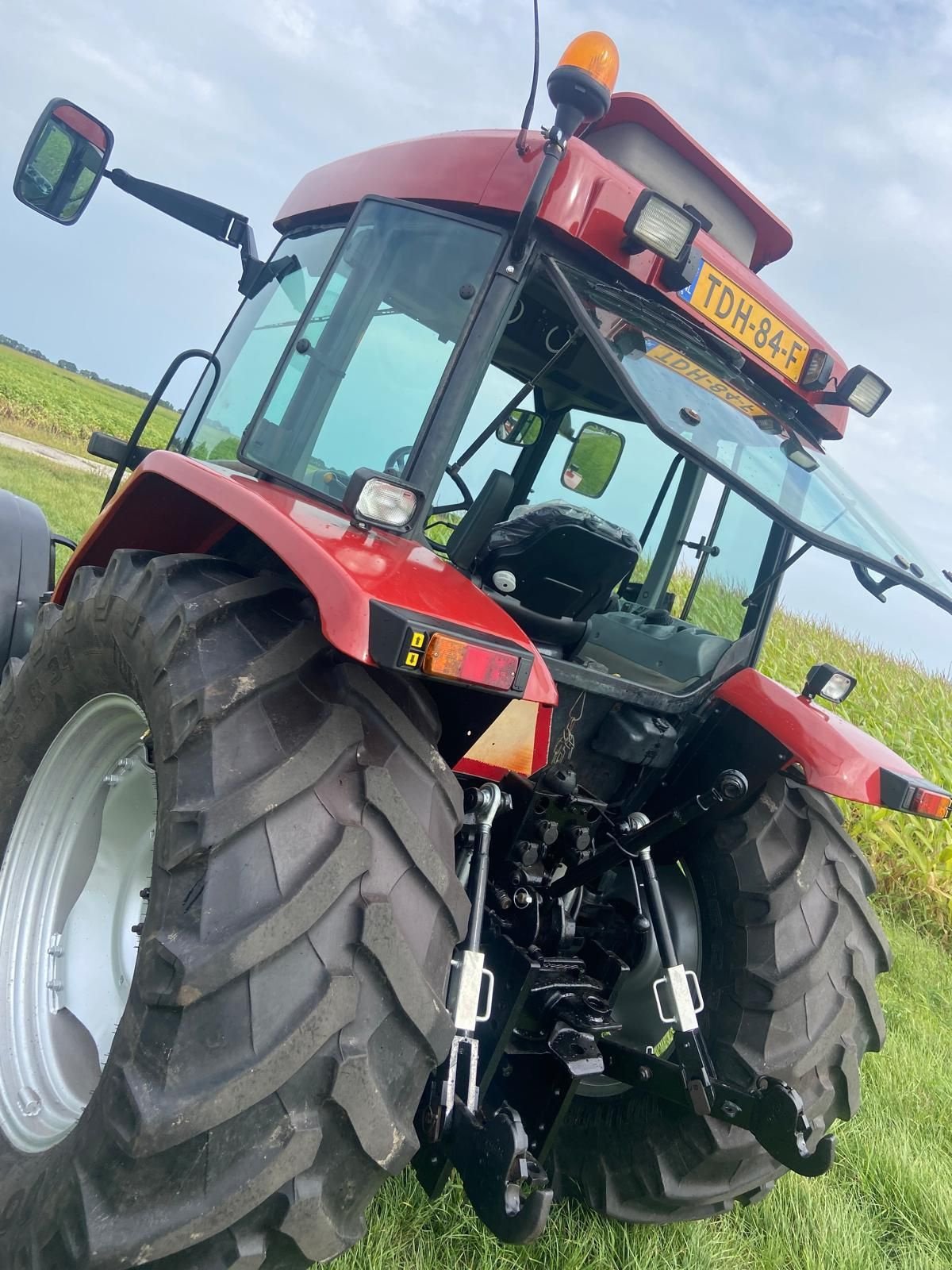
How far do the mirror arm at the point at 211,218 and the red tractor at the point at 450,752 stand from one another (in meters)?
0.01

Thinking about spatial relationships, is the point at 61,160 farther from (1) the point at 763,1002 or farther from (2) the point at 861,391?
(1) the point at 763,1002

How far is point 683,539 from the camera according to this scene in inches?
119

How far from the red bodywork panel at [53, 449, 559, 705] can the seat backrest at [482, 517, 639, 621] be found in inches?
16.4

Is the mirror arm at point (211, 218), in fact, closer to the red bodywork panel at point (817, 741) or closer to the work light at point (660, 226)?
the work light at point (660, 226)

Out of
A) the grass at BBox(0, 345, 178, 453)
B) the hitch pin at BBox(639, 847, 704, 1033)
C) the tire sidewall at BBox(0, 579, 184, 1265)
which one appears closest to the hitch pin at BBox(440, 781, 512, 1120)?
the hitch pin at BBox(639, 847, 704, 1033)

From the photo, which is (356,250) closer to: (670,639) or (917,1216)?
(670,639)

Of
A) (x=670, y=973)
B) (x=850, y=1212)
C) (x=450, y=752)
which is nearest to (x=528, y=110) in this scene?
(x=450, y=752)

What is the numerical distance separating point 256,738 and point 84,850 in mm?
1033

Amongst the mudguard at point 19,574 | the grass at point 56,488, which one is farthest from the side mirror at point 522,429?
the grass at point 56,488

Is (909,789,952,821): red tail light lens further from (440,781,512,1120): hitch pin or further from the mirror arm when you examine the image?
the mirror arm

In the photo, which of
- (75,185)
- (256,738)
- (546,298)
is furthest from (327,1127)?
(75,185)

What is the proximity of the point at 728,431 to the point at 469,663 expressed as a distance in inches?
33.5

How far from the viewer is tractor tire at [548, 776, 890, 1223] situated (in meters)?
2.19

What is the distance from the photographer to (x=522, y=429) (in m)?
2.83
